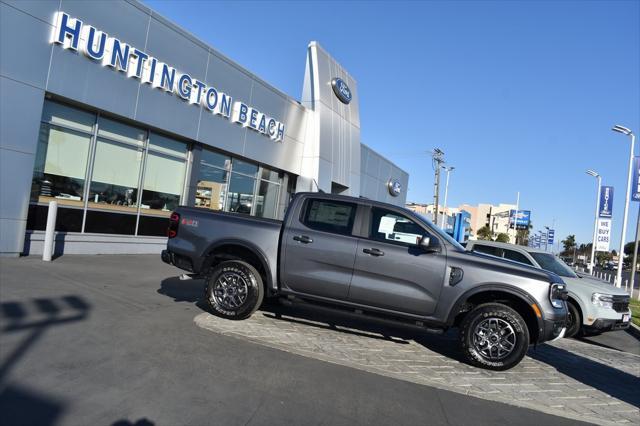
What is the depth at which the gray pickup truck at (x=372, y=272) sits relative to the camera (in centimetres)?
596

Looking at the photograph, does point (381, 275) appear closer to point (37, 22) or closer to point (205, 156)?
point (37, 22)

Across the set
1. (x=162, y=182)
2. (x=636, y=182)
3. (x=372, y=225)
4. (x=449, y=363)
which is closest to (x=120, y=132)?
(x=162, y=182)

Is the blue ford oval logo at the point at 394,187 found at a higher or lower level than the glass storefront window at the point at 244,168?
higher

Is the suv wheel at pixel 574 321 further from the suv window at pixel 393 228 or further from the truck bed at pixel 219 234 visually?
the truck bed at pixel 219 234

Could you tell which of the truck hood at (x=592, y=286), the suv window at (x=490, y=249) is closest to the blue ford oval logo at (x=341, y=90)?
the suv window at (x=490, y=249)

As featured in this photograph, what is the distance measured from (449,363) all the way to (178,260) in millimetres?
4154

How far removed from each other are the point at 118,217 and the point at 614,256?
148335 mm

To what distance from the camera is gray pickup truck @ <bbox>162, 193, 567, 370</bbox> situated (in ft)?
19.5

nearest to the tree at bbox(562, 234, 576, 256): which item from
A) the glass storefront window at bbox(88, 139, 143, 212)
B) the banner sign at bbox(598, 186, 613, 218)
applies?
the banner sign at bbox(598, 186, 613, 218)

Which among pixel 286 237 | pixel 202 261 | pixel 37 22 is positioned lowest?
pixel 202 261

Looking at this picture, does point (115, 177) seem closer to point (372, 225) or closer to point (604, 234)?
point (372, 225)

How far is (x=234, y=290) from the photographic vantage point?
22.5 feet

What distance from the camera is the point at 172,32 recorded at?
509 inches

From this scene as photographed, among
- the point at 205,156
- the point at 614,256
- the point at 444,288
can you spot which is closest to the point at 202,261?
the point at 444,288
